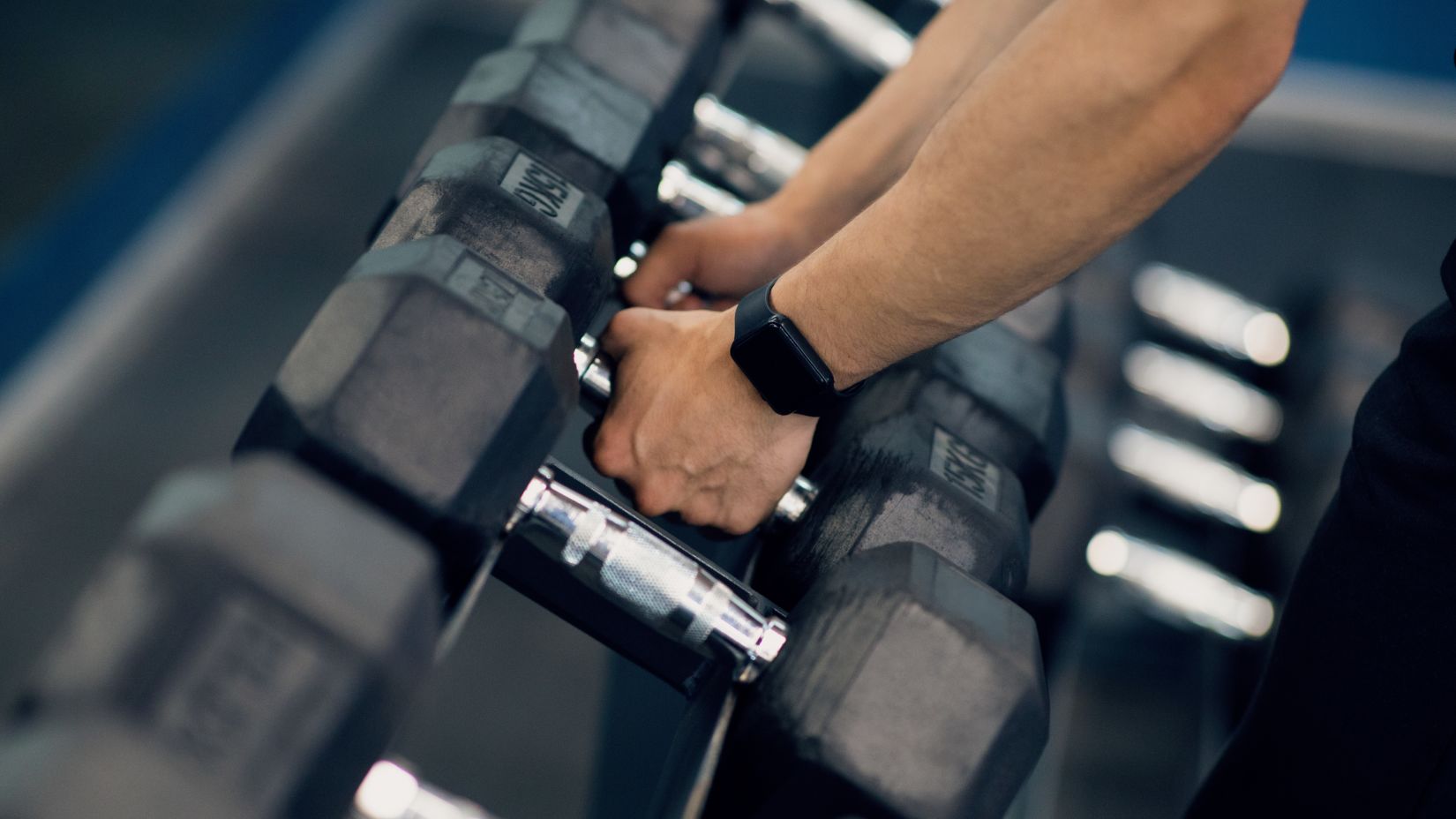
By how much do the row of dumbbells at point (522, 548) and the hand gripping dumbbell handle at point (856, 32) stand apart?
0.28 meters

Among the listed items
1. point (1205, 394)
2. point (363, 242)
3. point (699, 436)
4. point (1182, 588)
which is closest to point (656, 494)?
point (699, 436)

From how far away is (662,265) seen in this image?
1062 millimetres

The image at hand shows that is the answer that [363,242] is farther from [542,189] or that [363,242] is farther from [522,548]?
[522,548]

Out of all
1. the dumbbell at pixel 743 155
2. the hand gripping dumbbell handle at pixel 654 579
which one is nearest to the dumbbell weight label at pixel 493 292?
the hand gripping dumbbell handle at pixel 654 579

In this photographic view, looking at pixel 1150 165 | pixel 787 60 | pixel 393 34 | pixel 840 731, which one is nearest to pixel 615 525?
pixel 840 731

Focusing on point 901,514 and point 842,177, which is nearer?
point 901,514

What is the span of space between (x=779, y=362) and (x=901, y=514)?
0.42ft

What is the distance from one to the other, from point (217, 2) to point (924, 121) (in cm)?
175

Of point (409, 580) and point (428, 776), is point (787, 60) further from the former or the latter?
point (409, 580)

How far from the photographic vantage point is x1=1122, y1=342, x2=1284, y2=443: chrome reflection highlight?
1.57 meters

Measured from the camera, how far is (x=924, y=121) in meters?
1.08

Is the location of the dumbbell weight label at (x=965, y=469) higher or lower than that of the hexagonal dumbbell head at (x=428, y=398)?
higher

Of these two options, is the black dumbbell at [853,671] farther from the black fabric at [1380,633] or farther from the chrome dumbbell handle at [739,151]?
the chrome dumbbell handle at [739,151]

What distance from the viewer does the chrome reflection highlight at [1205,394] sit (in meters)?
1.57
